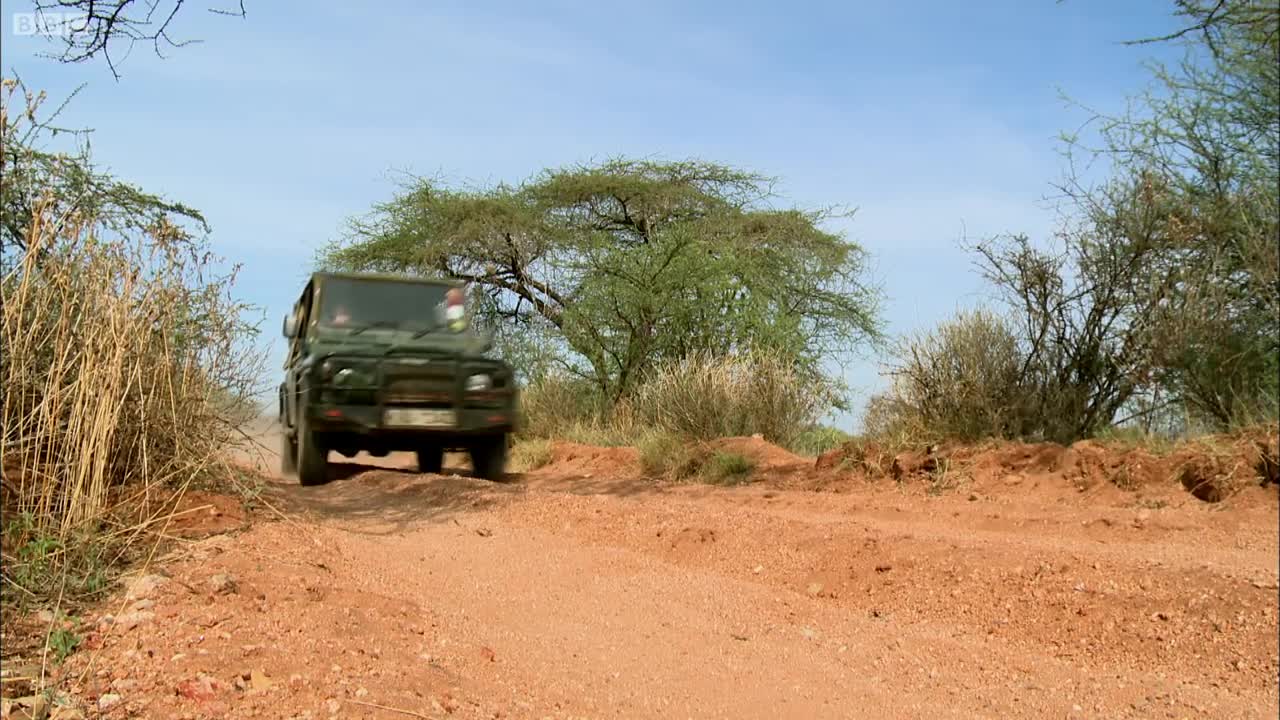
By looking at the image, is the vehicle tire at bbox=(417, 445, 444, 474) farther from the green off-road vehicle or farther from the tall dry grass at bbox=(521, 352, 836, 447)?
the tall dry grass at bbox=(521, 352, 836, 447)

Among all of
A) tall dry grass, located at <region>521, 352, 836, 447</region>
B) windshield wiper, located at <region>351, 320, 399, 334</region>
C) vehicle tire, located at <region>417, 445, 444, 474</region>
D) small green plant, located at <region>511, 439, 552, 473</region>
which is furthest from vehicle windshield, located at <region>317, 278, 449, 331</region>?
tall dry grass, located at <region>521, 352, 836, 447</region>

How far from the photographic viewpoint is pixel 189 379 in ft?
19.2

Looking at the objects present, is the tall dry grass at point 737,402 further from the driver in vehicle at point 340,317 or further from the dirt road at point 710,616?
the dirt road at point 710,616

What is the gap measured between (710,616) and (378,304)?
245 inches

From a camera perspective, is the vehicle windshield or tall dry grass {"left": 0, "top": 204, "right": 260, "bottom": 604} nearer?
tall dry grass {"left": 0, "top": 204, "right": 260, "bottom": 604}

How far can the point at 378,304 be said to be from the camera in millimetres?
9969

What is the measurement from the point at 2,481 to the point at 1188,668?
5032 mm

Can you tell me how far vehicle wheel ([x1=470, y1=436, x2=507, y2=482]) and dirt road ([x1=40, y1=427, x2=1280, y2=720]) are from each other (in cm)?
287

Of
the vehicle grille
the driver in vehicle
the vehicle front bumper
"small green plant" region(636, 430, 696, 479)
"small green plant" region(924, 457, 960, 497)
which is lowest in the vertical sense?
"small green plant" region(924, 457, 960, 497)

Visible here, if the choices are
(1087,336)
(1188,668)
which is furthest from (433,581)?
(1087,336)

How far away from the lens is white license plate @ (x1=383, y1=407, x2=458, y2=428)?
885 cm

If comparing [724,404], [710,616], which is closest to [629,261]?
[724,404]

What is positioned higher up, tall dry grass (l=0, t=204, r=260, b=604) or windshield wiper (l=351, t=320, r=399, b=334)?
windshield wiper (l=351, t=320, r=399, b=334)

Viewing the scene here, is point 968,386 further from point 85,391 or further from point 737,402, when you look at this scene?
point 85,391
